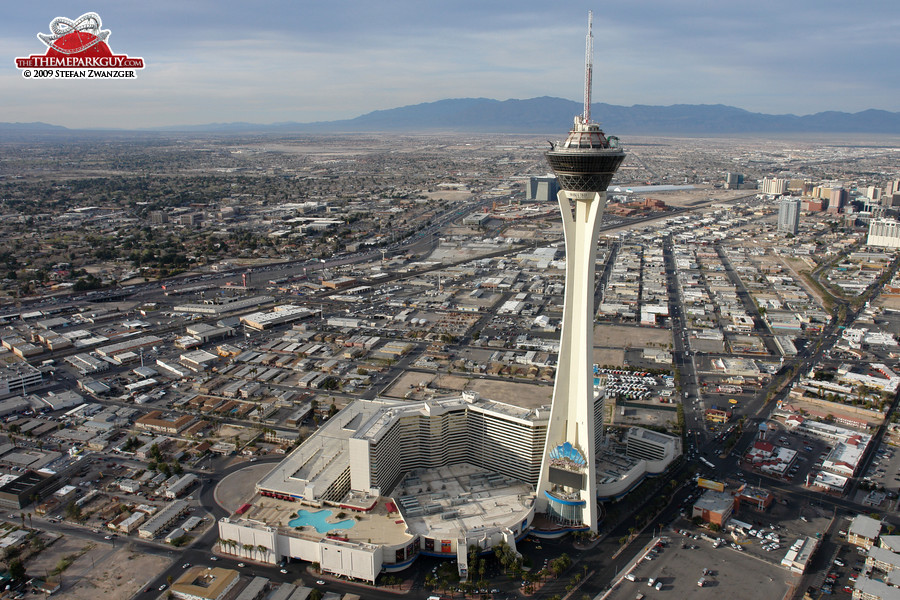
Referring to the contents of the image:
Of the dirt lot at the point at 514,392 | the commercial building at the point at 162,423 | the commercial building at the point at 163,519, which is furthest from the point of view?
the dirt lot at the point at 514,392

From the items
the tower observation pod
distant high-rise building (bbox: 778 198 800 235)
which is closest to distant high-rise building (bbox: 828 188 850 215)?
distant high-rise building (bbox: 778 198 800 235)

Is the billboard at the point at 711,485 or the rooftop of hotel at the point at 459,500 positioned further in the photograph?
the billboard at the point at 711,485

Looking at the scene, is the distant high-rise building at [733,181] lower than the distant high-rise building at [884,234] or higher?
higher

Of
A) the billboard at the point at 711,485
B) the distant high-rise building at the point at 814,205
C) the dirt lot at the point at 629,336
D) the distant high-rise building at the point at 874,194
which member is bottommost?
the billboard at the point at 711,485

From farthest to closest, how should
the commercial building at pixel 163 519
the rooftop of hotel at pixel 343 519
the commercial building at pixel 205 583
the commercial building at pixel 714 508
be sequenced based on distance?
the commercial building at pixel 714 508, the commercial building at pixel 163 519, the rooftop of hotel at pixel 343 519, the commercial building at pixel 205 583

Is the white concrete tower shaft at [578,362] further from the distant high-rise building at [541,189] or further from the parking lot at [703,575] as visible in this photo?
the distant high-rise building at [541,189]

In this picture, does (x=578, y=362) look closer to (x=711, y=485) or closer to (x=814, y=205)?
(x=711, y=485)

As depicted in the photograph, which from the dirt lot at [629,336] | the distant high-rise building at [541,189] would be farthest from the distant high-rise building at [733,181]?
the dirt lot at [629,336]

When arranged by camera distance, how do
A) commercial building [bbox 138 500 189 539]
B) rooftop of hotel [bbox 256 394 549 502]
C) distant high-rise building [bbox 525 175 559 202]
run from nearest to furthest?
1. commercial building [bbox 138 500 189 539]
2. rooftop of hotel [bbox 256 394 549 502]
3. distant high-rise building [bbox 525 175 559 202]

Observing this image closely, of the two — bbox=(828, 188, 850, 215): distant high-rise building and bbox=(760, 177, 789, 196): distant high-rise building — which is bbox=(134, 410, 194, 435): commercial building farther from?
bbox=(760, 177, 789, 196): distant high-rise building
